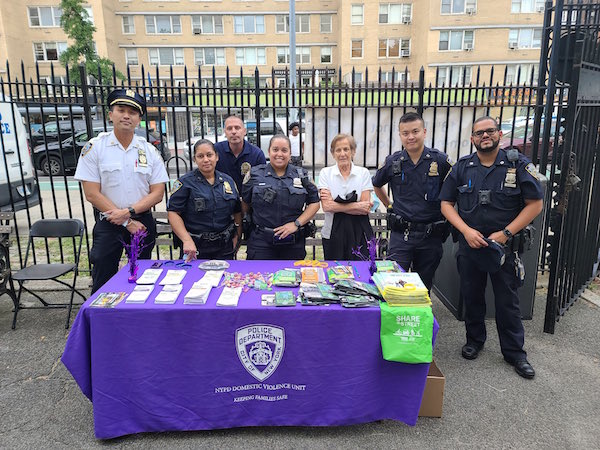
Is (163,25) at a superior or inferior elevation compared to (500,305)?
superior

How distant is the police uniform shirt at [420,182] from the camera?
3.48m

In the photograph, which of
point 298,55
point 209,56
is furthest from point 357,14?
point 209,56

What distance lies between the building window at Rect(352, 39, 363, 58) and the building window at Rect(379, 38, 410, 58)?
172 cm

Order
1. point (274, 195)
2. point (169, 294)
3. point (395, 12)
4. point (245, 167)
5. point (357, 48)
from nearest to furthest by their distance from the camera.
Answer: point (169, 294), point (274, 195), point (245, 167), point (395, 12), point (357, 48)

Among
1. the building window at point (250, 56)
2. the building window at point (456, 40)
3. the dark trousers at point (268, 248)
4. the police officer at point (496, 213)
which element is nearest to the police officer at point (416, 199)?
the police officer at point (496, 213)

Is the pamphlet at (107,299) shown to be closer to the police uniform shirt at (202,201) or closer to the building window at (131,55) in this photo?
the police uniform shirt at (202,201)

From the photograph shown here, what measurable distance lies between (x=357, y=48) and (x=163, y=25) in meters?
18.0

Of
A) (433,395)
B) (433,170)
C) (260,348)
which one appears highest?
(433,170)

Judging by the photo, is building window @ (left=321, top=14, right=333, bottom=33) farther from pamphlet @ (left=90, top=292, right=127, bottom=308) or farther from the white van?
pamphlet @ (left=90, top=292, right=127, bottom=308)

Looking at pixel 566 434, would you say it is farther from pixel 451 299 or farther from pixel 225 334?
pixel 225 334

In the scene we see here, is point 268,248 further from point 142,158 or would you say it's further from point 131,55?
point 131,55

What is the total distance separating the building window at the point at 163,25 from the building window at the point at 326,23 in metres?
13.3

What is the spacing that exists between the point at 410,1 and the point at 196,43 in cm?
1952

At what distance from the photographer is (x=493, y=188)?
311cm
